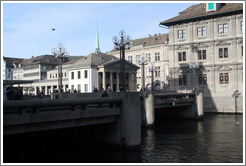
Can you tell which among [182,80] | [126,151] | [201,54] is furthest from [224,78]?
[126,151]

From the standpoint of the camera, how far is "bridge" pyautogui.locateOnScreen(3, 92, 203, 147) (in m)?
13.4

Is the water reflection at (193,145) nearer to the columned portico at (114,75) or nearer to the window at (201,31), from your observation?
the window at (201,31)

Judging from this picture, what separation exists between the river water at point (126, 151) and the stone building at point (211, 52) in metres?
23.2

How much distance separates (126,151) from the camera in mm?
17734

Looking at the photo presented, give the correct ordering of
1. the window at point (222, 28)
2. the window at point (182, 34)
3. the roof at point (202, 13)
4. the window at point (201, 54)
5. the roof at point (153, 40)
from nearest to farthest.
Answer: the roof at point (202, 13) < the window at point (222, 28) < the window at point (201, 54) < the window at point (182, 34) < the roof at point (153, 40)

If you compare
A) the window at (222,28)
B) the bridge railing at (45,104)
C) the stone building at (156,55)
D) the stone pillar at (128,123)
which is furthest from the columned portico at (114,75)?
the bridge railing at (45,104)

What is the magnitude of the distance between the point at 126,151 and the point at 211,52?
34.5m

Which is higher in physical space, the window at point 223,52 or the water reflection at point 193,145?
the window at point 223,52

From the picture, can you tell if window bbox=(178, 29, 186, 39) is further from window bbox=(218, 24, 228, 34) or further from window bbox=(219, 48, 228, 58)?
window bbox=(219, 48, 228, 58)

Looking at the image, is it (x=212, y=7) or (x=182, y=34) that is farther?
(x=182, y=34)

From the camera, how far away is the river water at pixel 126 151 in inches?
651

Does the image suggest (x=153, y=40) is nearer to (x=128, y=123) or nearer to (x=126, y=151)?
(x=128, y=123)

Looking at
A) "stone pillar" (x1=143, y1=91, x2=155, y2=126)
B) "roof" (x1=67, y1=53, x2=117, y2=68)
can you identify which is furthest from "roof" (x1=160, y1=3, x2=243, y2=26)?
"stone pillar" (x1=143, y1=91, x2=155, y2=126)

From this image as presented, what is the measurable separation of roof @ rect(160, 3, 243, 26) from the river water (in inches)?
1057
